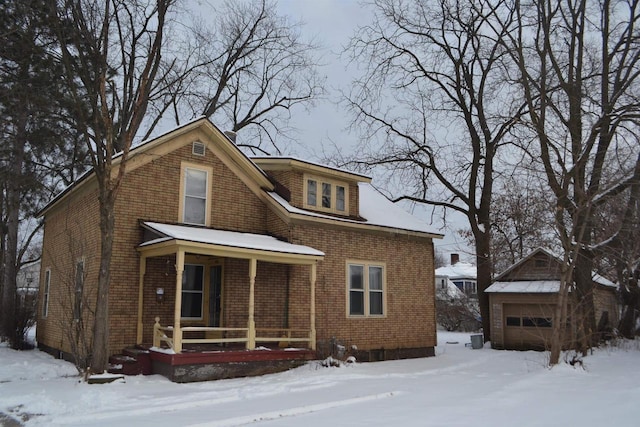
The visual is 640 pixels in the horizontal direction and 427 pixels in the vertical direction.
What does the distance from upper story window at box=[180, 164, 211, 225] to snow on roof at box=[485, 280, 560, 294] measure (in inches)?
460

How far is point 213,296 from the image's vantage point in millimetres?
14375

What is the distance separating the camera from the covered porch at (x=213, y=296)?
11.7 metres

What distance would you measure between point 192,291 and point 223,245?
106 inches

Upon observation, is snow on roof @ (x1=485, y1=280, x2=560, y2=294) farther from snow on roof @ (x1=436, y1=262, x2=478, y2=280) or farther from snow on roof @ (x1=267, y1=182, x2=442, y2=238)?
snow on roof @ (x1=436, y1=262, x2=478, y2=280)

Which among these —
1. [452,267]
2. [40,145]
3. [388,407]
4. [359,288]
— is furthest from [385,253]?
[452,267]

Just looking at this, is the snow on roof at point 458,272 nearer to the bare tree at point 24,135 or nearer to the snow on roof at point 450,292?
the snow on roof at point 450,292

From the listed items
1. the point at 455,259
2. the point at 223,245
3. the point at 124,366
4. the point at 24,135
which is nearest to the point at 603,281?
the point at 223,245

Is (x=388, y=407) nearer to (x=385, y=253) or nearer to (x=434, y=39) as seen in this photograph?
(x=385, y=253)

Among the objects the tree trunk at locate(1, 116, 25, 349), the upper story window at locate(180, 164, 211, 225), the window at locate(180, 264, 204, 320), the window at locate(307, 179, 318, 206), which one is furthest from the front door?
the tree trunk at locate(1, 116, 25, 349)

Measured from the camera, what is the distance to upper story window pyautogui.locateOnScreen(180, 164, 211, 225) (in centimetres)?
1405

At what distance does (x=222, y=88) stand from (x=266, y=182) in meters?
13.9

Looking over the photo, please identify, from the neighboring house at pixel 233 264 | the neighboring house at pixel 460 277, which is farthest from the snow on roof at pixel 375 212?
the neighboring house at pixel 460 277

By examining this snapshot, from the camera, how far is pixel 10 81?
17.7 meters

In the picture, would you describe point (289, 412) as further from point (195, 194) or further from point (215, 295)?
point (195, 194)
